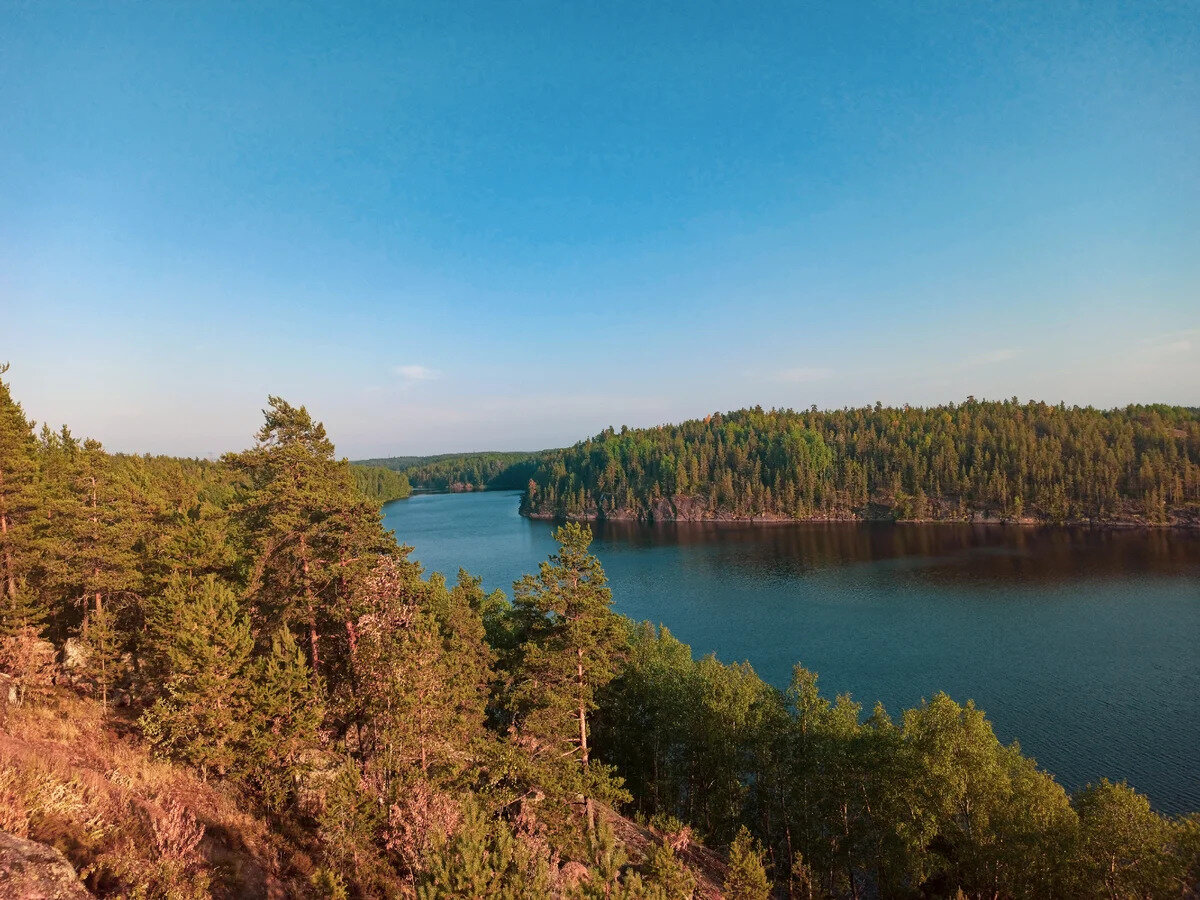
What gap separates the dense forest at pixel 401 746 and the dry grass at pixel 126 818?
0.23ft

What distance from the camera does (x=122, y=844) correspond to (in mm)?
9406

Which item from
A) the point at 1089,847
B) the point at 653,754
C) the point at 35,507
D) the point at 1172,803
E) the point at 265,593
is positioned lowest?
the point at 1172,803

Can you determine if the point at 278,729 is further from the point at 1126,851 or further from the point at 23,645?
the point at 1126,851

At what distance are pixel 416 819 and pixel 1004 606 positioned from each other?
64151 millimetres

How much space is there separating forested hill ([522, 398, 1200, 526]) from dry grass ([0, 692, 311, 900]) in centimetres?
13065

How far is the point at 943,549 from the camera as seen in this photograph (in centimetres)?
9094

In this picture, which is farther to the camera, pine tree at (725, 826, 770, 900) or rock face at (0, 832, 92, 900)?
pine tree at (725, 826, 770, 900)

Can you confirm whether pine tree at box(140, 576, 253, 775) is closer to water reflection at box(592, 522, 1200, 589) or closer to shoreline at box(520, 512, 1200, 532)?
water reflection at box(592, 522, 1200, 589)

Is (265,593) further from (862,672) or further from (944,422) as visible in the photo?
(944,422)

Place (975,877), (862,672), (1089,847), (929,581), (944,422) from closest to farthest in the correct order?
1. (1089,847)
2. (975,877)
3. (862,672)
4. (929,581)
5. (944,422)

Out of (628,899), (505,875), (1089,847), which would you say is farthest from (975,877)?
(505,875)

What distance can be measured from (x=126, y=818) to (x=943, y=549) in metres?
102

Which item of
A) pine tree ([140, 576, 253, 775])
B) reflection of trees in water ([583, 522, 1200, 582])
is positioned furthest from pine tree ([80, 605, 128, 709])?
reflection of trees in water ([583, 522, 1200, 582])

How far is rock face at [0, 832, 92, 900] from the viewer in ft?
21.8
